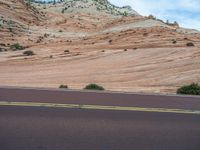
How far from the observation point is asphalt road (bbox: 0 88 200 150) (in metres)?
8.91

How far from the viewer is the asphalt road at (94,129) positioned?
29.2ft

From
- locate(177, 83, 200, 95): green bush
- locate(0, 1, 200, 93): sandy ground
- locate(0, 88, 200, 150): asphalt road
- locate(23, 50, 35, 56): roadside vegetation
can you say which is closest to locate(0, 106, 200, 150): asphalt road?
locate(0, 88, 200, 150): asphalt road

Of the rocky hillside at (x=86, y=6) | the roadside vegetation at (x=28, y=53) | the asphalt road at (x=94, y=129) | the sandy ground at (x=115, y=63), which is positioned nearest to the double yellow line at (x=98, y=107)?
the asphalt road at (x=94, y=129)

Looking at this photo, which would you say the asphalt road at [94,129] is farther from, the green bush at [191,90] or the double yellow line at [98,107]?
the green bush at [191,90]

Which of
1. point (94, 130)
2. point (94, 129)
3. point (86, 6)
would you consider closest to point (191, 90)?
point (94, 129)

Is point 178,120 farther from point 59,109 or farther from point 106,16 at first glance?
point 106,16

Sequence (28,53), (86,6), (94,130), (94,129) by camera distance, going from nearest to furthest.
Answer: (94,130)
(94,129)
(28,53)
(86,6)

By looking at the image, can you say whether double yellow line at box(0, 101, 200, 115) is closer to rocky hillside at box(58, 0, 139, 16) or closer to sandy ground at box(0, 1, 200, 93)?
sandy ground at box(0, 1, 200, 93)

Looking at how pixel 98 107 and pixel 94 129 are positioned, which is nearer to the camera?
pixel 94 129

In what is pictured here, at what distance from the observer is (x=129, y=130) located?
10.5 m

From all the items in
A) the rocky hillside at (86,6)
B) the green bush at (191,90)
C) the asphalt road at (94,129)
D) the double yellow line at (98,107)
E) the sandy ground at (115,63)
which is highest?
the rocky hillside at (86,6)

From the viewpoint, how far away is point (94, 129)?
33.8 feet

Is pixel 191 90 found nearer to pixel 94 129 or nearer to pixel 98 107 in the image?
pixel 98 107

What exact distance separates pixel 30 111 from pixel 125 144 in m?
3.83
